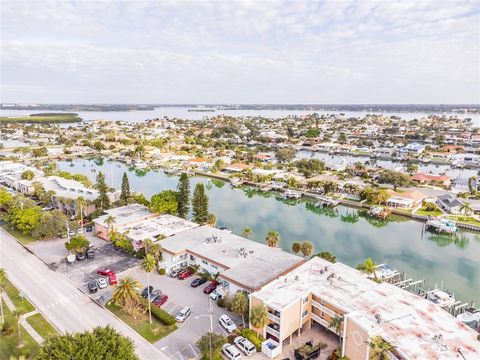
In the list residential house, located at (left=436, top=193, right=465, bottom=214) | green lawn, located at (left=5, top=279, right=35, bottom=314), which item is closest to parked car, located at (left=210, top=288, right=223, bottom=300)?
green lawn, located at (left=5, top=279, right=35, bottom=314)

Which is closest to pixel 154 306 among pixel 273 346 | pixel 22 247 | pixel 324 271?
pixel 273 346

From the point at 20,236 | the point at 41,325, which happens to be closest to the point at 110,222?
the point at 20,236

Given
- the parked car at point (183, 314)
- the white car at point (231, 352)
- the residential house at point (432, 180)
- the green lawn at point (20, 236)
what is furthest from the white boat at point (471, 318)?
the residential house at point (432, 180)

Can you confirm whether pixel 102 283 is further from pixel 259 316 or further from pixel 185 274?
pixel 259 316

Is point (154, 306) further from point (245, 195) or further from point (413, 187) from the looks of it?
point (413, 187)

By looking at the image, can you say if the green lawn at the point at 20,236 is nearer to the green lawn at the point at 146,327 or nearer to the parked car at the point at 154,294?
the green lawn at the point at 146,327

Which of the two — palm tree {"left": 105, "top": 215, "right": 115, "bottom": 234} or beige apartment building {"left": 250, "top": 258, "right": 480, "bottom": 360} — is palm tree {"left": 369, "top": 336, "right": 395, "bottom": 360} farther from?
palm tree {"left": 105, "top": 215, "right": 115, "bottom": 234}
